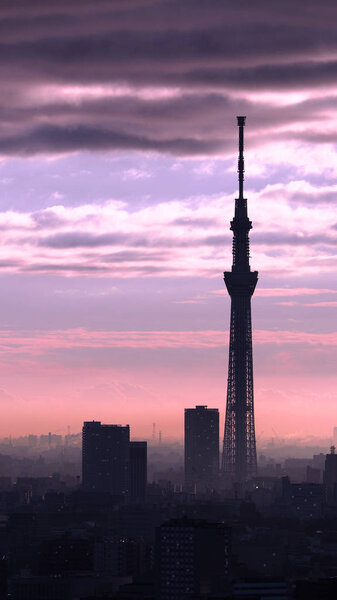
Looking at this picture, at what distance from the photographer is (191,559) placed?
576ft

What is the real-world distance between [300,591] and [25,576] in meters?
42.1

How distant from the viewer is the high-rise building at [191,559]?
168 m

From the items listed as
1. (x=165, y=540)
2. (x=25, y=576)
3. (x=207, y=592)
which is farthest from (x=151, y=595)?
(x=25, y=576)

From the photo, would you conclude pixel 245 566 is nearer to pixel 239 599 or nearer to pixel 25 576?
pixel 25 576

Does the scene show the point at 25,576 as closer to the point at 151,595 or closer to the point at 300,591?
the point at 151,595

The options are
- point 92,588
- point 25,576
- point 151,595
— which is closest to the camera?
point 151,595

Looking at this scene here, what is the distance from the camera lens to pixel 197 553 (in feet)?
582

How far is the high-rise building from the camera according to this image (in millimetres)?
168500

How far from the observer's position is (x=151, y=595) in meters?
164

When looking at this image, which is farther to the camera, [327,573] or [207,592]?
[327,573]

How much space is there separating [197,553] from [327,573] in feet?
80.9

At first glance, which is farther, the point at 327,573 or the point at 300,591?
the point at 327,573

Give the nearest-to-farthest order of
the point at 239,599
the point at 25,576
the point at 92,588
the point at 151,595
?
the point at 239,599, the point at 151,595, the point at 92,588, the point at 25,576

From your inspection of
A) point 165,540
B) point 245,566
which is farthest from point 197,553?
point 245,566
